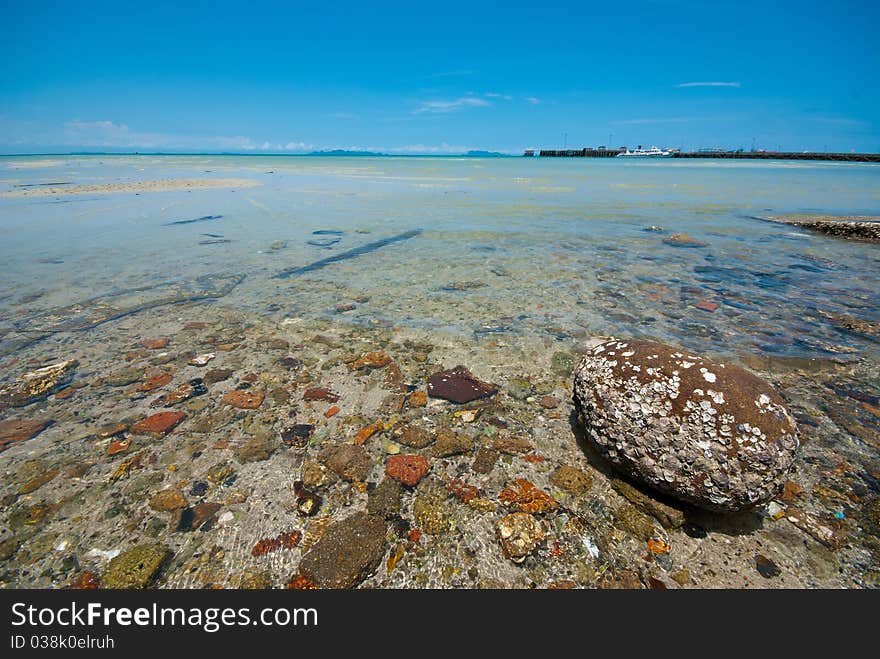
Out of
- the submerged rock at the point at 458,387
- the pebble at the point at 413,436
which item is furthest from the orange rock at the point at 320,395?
the submerged rock at the point at 458,387

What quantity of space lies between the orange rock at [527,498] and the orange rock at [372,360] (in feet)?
9.14

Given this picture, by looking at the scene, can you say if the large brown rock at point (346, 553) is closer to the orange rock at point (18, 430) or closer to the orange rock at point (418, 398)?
the orange rock at point (418, 398)

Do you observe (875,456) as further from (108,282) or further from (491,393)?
(108,282)

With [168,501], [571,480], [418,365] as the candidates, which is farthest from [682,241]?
[168,501]

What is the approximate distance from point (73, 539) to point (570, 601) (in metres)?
3.92

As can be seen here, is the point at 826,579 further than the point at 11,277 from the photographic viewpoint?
No

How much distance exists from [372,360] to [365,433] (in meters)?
1.67

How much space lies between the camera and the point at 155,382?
5.15 m

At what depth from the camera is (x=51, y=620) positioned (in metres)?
2.43

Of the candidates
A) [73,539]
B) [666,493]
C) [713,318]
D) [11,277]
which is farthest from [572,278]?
[11,277]

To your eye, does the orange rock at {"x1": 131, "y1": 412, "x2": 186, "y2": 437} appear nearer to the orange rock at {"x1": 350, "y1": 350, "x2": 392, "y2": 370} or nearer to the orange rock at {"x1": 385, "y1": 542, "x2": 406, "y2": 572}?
the orange rock at {"x1": 350, "y1": 350, "x2": 392, "y2": 370}

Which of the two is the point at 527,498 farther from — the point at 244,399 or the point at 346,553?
the point at 244,399

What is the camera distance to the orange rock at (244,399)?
4719mm

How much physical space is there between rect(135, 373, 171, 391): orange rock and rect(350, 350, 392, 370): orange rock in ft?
8.37
